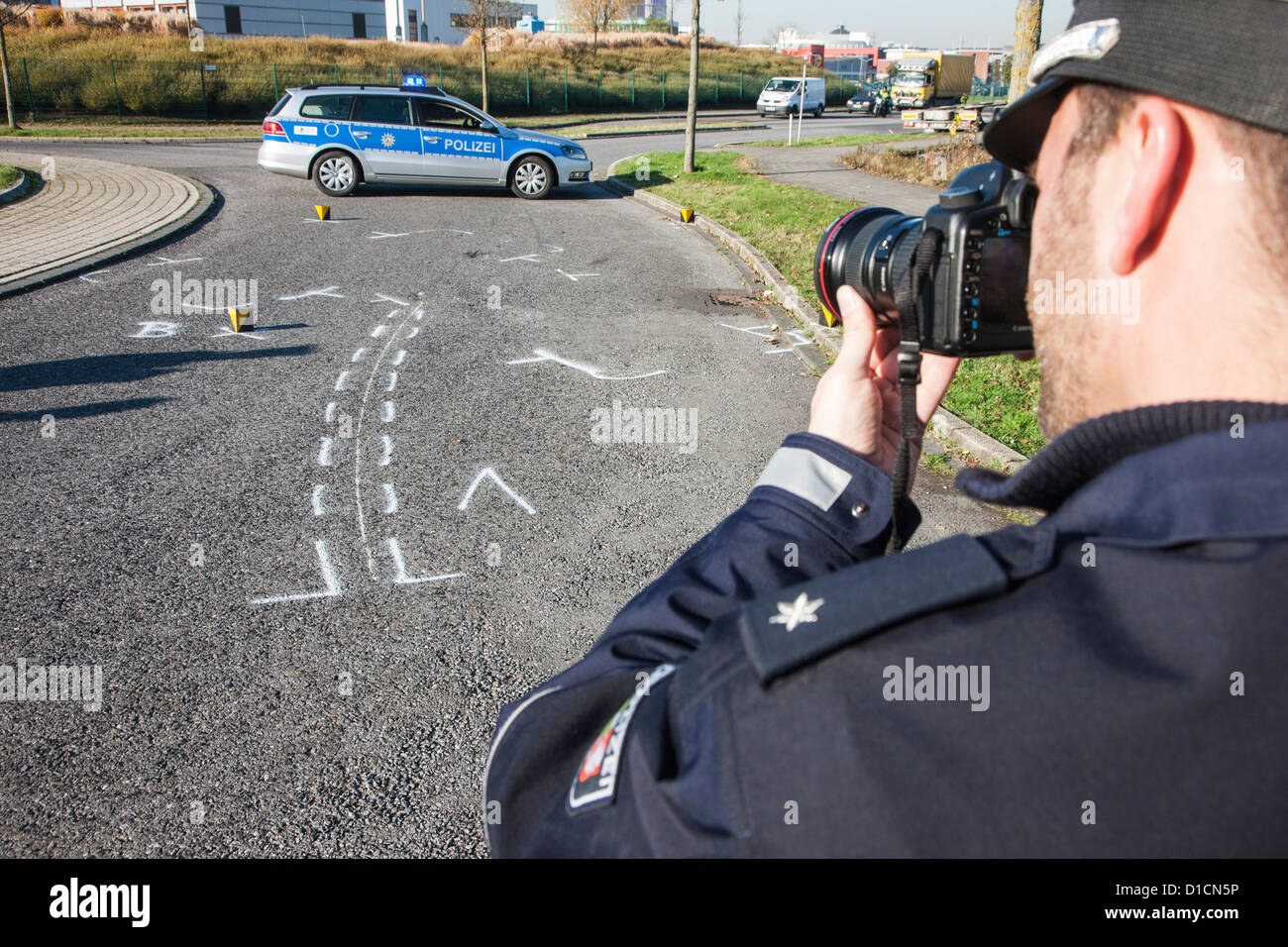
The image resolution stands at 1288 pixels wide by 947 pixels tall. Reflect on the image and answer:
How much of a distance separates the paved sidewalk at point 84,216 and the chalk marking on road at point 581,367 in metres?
5.13

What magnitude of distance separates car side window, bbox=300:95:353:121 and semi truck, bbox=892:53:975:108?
3400 centimetres

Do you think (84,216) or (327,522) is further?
(84,216)

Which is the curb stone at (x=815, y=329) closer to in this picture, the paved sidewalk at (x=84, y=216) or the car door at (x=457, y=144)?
the car door at (x=457, y=144)

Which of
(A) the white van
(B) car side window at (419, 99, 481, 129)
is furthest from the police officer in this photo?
(A) the white van

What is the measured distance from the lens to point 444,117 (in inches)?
552

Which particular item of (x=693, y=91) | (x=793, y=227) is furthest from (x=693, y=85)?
(x=793, y=227)

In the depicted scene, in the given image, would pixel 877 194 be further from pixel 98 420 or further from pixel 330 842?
pixel 330 842

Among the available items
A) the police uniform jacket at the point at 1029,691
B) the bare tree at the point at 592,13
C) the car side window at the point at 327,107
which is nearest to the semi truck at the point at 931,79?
the bare tree at the point at 592,13

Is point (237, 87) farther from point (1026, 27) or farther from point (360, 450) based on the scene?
point (360, 450)

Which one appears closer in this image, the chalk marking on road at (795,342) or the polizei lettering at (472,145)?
the chalk marking on road at (795,342)

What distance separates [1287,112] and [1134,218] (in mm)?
134

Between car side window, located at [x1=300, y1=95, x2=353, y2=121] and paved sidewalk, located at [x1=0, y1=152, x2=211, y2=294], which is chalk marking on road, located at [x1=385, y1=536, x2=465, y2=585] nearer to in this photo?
paved sidewalk, located at [x1=0, y1=152, x2=211, y2=294]

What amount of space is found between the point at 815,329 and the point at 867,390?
6.39 m

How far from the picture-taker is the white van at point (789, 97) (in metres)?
37.8
